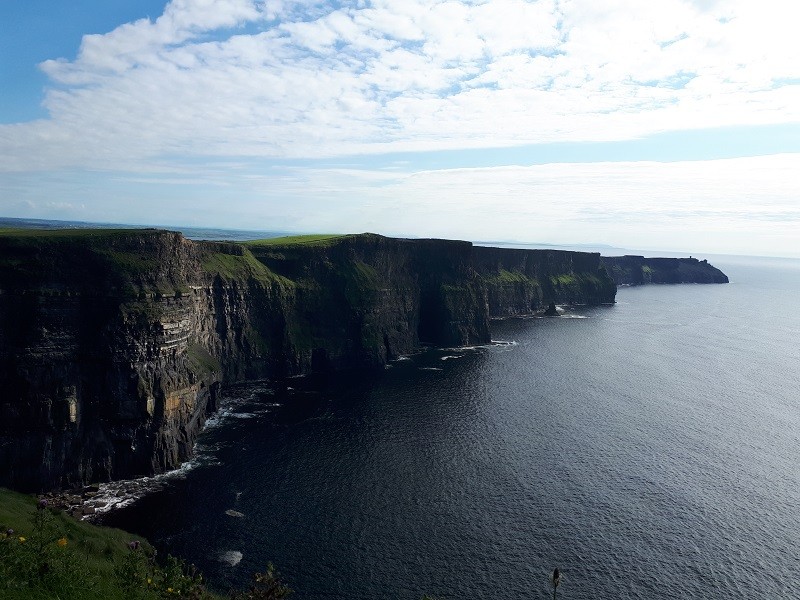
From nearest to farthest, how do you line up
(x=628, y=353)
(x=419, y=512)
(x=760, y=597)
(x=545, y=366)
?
(x=760, y=597) → (x=419, y=512) → (x=545, y=366) → (x=628, y=353)

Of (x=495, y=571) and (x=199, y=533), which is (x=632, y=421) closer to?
(x=495, y=571)

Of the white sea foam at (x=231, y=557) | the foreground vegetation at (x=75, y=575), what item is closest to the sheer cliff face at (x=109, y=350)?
the white sea foam at (x=231, y=557)

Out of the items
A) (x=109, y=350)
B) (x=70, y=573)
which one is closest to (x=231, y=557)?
(x=70, y=573)

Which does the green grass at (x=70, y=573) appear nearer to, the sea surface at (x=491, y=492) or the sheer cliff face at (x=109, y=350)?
the sea surface at (x=491, y=492)

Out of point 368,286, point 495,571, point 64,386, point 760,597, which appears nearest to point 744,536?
point 760,597

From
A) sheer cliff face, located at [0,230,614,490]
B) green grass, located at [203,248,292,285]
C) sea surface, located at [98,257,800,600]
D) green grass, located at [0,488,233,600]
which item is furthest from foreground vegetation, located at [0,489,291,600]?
green grass, located at [203,248,292,285]

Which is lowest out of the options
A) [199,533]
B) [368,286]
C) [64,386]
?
[199,533]

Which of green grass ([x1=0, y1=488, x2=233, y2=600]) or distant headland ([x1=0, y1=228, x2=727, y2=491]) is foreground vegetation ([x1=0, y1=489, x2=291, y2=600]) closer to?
green grass ([x1=0, y1=488, x2=233, y2=600])

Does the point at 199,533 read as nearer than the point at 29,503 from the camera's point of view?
No
